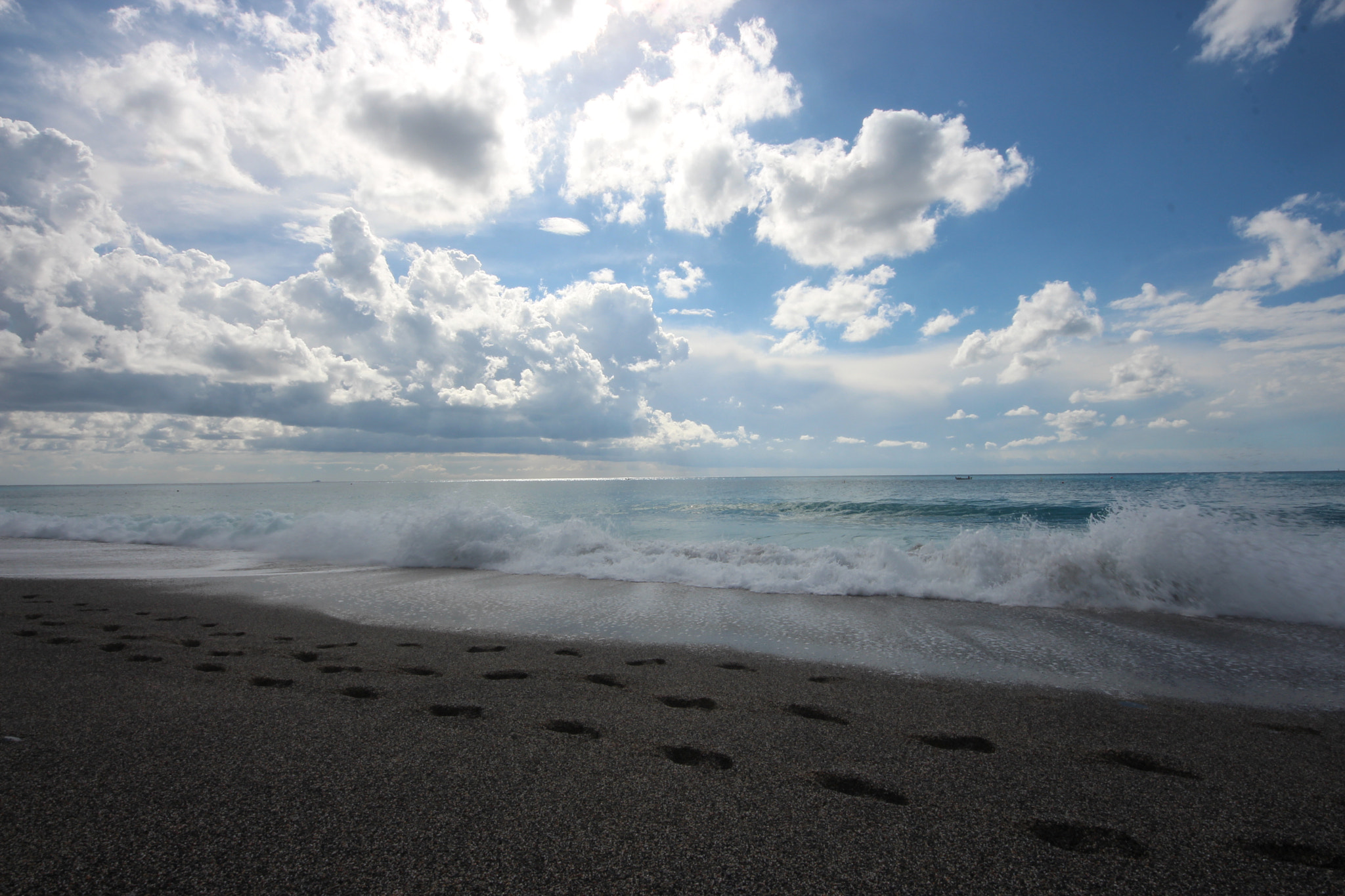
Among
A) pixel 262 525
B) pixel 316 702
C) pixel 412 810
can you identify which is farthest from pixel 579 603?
pixel 262 525

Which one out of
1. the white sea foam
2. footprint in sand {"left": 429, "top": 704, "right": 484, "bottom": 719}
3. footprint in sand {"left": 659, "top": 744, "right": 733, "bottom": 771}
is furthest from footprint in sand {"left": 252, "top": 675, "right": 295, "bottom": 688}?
the white sea foam

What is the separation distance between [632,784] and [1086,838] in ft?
7.11

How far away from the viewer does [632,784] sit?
3.08 metres

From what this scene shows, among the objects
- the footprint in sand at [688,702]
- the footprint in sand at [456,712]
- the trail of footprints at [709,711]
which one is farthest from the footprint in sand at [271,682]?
the footprint in sand at [688,702]

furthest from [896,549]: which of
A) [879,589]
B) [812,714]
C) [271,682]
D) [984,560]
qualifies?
[271,682]

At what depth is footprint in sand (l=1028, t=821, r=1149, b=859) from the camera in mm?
2607

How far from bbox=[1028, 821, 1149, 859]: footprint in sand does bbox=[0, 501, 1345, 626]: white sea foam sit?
7.11 meters

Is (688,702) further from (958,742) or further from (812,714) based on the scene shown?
(958,742)

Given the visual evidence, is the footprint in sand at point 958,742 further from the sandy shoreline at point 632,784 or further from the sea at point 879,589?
the sea at point 879,589

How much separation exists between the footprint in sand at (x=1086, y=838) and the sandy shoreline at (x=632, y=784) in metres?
0.01

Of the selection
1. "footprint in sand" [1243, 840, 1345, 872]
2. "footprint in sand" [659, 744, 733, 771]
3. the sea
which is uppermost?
"footprint in sand" [659, 744, 733, 771]

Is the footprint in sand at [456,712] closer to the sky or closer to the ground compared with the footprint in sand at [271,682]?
closer to the sky

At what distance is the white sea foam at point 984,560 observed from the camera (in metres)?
9.00

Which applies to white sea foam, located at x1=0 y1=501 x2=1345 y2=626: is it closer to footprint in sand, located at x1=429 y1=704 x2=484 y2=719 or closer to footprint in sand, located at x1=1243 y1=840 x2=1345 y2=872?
footprint in sand, located at x1=429 y1=704 x2=484 y2=719
